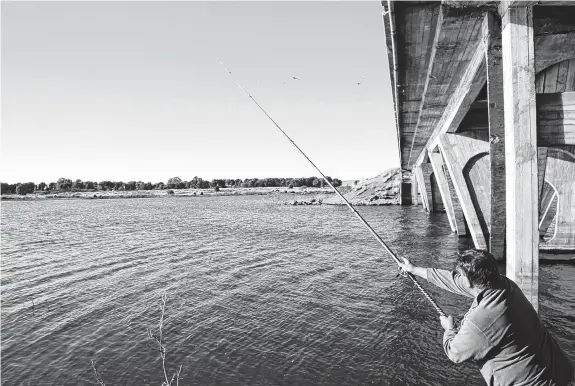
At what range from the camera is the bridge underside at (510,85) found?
5.75 m

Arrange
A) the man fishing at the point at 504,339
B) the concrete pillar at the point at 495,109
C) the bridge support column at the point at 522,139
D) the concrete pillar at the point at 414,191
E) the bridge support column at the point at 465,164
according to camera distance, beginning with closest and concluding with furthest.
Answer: the man fishing at the point at 504,339 < the bridge support column at the point at 522,139 < the concrete pillar at the point at 495,109 < the bridge support column at the point at 465,164 < the concrete pillar at the point at 414,191

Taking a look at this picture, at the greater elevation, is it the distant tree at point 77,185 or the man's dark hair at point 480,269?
the distant tree at point 77,185

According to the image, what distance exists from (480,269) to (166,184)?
173402mm

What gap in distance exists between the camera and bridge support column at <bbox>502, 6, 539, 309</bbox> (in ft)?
18.7

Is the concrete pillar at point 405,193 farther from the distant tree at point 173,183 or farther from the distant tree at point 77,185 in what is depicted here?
the distant tree at point 77,185

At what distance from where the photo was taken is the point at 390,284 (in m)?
11.6

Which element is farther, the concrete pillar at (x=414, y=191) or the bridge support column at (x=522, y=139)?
the concrete pillar at (x=414, y=191)

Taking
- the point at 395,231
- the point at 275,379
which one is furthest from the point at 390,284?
the point at 395,231

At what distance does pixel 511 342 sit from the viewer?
3051 millimetres

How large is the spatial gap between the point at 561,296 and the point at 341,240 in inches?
470

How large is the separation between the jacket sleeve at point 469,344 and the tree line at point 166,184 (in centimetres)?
13513

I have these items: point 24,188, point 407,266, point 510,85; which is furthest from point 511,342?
point 24,188

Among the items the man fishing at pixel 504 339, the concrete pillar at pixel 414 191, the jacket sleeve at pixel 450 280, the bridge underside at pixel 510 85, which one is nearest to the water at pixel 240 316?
the bridge underside at pixel 510 85

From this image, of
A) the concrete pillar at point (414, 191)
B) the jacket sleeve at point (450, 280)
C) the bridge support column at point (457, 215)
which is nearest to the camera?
the jacket sleeve at point (450, 280)
